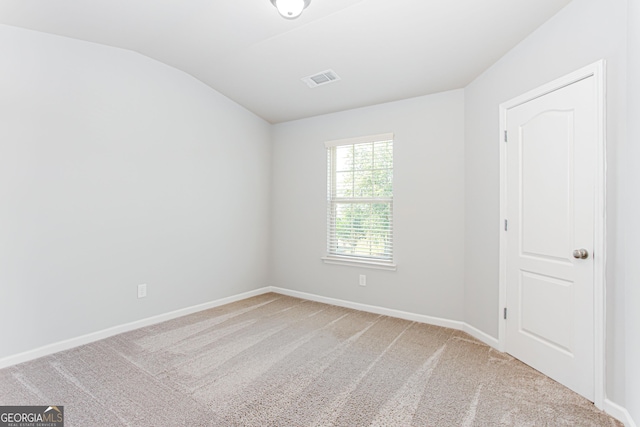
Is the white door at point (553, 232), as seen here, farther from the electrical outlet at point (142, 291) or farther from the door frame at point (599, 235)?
the electrical outlet at point (142, 291)

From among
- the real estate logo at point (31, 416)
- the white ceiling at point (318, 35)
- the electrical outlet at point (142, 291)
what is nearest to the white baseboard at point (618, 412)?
the white ceiling at point (318, 35)

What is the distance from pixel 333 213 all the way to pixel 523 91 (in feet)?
8.20

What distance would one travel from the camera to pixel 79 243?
9.37ft

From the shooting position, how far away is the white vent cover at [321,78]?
10.9ft

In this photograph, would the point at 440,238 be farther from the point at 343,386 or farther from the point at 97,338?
the point at 97,338

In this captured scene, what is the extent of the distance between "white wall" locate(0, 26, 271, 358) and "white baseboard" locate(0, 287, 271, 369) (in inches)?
2.0

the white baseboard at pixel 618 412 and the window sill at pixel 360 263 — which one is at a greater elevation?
the window sill at pixel 360 263

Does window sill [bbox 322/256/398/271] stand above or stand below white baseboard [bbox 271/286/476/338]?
above

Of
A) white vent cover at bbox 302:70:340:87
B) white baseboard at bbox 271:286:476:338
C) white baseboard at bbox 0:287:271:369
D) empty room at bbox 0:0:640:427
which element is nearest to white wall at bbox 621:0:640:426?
empty room at bbox 0:0:640:427

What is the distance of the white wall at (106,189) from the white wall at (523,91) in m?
2.93

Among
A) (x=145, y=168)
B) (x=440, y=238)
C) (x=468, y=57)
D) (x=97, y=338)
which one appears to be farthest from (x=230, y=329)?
(x=468, y=57)

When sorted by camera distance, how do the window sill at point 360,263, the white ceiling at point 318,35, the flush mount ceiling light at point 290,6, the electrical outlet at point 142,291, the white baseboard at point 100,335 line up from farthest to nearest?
the window sill at point 360,263 < the electrical outlet at point 142,291 < the white baseboard at point 100,335 < the white ceiling at point 318,35 < the flush mount ceiling light at point 290,6

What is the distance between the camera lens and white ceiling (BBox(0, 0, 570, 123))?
2.37m

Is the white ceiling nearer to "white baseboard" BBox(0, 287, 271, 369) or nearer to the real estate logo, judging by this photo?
"white baseboard" BBox(0, 287, 271, 369)
